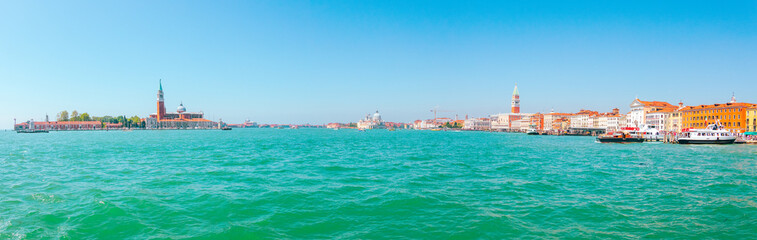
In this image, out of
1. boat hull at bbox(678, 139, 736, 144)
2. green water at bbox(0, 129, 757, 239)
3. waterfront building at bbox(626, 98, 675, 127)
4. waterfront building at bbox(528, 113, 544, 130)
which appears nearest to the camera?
green water at bbox(0, 129, 757, 239)

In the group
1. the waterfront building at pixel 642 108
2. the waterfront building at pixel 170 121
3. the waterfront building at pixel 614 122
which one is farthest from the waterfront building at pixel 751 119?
the waterfront building at pixel 170 121

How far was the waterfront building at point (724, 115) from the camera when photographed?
56.0 meters

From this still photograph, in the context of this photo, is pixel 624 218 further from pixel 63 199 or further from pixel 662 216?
pixel 63 199

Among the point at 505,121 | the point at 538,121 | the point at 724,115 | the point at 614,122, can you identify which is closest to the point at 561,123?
the point at 538,121

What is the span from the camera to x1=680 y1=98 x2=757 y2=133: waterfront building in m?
56.0

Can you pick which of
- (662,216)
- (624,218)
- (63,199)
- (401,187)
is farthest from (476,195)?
(63,199)

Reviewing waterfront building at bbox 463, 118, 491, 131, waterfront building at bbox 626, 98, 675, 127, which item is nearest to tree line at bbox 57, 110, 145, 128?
waterfront building at bbox 463, 118, 491, 131

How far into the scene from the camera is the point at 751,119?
178ft

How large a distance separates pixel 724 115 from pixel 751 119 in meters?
4.03

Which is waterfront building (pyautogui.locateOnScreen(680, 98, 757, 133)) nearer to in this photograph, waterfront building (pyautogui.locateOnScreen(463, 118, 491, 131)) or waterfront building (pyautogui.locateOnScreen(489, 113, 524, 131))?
waterfront building (pyautogui.locateOnScreen(489, 113, 524, 131))

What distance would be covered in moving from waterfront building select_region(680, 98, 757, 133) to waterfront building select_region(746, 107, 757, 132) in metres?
0.49

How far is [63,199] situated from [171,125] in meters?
182

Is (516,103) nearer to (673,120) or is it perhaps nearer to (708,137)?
(673,120)

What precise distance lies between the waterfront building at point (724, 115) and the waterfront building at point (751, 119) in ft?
1.61
